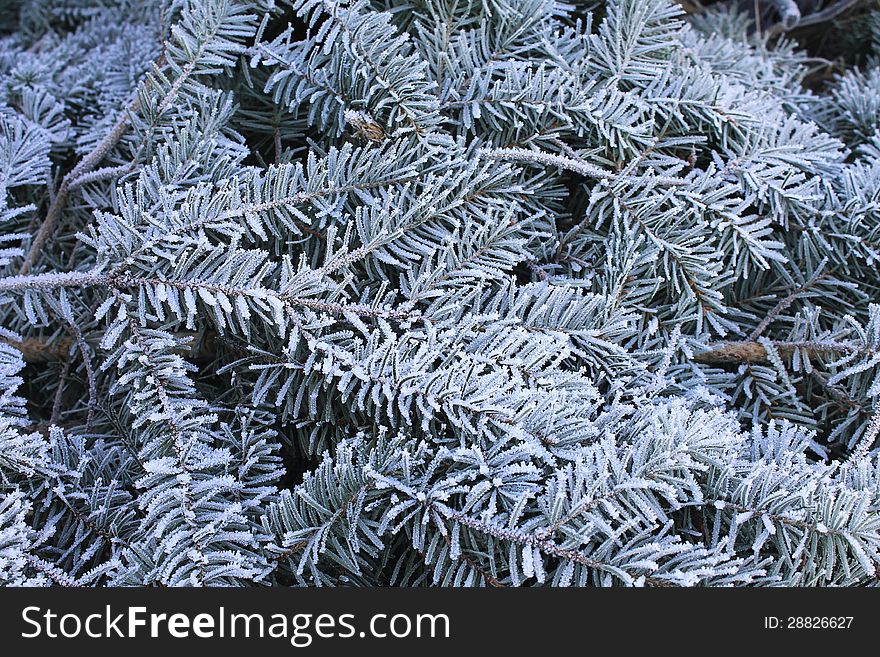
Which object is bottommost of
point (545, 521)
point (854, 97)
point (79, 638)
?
point (79, 638)

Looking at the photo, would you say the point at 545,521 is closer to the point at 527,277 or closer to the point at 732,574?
the point at 732,574

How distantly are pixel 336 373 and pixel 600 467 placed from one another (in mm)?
175

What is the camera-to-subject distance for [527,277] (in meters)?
0.62

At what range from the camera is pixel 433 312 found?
517 mm

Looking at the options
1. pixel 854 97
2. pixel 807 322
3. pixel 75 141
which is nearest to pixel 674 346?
pixel 807 322

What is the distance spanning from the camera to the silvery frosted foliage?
466 millimetres

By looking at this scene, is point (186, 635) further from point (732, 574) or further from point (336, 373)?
point (732, 574)

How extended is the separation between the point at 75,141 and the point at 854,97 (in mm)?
762

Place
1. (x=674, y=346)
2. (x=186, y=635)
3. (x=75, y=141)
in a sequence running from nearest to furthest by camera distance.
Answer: (x=186, y=635) < (x=674, y=346) < (x=75, y=141)

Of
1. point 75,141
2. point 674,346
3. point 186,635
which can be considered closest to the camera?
point 186,635

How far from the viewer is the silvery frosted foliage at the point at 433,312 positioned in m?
0.47

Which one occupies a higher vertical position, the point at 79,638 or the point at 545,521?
the point at 545,521

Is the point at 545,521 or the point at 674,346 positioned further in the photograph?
the point at 674,346

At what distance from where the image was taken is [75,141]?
0.69 metres
